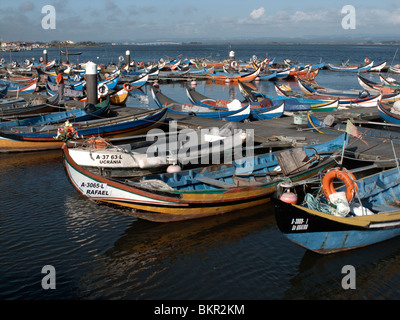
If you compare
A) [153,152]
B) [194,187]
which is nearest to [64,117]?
[153,152]

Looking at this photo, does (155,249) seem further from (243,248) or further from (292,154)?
(292,154)

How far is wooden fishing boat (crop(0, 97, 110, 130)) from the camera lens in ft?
78.2

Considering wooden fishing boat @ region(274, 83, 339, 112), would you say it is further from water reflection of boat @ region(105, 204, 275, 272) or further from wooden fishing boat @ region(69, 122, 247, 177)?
water reflection of boat @ region(105, 204, 275, 272)

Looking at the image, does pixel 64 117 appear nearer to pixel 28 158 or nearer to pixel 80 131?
pixel 80 131

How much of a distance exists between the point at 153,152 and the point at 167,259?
614 centimetres

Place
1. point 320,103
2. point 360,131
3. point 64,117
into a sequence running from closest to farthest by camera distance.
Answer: point 360,131
point 64,117
point 320,103

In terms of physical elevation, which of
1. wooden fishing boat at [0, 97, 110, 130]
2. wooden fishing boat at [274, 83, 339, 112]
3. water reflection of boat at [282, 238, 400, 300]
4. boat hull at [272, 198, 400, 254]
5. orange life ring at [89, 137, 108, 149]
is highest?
wooden fishing boat at [274, 83, 339, 112]

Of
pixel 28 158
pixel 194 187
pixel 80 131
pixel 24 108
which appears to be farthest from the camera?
pixel 24 108

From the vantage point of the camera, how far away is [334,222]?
32.9 feet

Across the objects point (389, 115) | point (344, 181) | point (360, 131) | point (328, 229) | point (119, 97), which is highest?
point (119, 97)

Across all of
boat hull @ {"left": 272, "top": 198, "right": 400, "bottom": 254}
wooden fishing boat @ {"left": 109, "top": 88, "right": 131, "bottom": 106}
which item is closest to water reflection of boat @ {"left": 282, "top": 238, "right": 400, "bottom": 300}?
boat hull @ {"left": 272, "top": 198, "right": 400, "bottom": 254}

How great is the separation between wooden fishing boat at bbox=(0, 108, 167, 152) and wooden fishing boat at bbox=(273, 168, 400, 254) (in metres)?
13.2

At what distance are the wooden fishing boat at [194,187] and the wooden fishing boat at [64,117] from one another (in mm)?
11217
